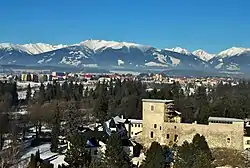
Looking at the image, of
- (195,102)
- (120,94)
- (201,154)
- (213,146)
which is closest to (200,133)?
(213,146)

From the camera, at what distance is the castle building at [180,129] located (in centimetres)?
2505

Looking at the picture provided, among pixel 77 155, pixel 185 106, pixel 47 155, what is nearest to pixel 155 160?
pixel 77 155

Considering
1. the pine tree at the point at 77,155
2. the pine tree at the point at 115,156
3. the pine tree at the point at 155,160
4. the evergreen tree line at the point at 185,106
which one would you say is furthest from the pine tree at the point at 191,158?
the evergreen tree line at the point at 185,106

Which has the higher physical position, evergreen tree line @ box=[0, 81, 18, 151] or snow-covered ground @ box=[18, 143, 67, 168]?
evergreen tree line @ box=[0, 81, 18, 151]

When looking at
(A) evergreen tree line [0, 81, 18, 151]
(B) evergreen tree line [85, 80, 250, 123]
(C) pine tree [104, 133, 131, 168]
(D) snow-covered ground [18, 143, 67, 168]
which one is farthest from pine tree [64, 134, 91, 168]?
(B) evergreen tree line [85, 80, 250, 123]

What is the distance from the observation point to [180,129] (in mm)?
26484

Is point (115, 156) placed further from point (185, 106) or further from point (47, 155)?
point (185, 106)

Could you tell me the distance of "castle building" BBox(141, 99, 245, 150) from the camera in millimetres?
25047

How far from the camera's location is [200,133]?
84.8 ft

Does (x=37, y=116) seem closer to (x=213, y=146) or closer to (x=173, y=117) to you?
(x=173, y=117)

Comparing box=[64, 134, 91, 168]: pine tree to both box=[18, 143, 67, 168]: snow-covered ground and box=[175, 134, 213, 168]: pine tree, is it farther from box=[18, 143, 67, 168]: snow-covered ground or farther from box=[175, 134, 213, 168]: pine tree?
box=[175, 134, 213, 168]: pine tree

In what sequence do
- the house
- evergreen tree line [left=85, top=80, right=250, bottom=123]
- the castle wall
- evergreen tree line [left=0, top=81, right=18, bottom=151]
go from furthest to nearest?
1. evergreen tree line [left=0, top=81, right=18, bottom=151]
2. evergreen tree line [left=85, top=80, right=250, bottom=123]
3. the house
4. the castle wall

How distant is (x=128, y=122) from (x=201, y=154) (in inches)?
515

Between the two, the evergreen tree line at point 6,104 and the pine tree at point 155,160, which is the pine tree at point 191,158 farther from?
the evergreen tree line at point 6,104
